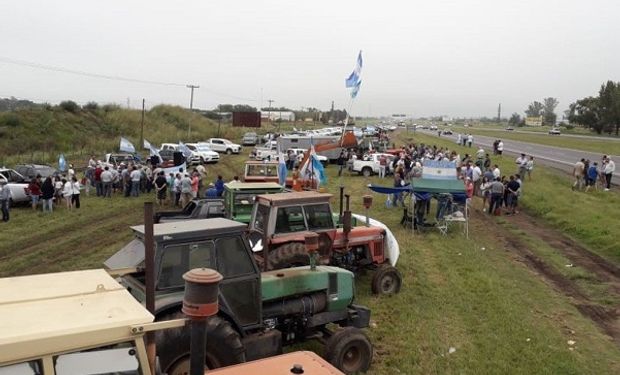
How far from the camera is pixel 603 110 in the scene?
7419 cm

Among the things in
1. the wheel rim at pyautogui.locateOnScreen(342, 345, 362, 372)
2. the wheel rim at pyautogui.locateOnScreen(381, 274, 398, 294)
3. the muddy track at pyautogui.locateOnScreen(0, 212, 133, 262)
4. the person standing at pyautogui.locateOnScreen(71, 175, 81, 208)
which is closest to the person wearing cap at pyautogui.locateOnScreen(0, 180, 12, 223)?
the muddy track at pyautogui.locateOnScreen(0, 212, 133, 262)

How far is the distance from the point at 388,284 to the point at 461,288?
5.64ft

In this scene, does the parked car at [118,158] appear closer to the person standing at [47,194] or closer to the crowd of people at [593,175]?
the person standing at [47,194]

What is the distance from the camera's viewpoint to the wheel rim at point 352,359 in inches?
284

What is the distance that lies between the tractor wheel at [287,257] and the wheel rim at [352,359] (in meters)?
2.20

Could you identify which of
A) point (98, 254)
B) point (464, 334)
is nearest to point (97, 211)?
point (98, 254)

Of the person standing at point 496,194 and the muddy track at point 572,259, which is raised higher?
the person standing at point 496,194

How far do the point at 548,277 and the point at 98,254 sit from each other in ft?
37.2

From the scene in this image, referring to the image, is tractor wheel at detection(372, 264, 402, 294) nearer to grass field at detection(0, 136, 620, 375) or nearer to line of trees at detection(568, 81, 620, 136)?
grass field at detection(0, 136, 620, 375)

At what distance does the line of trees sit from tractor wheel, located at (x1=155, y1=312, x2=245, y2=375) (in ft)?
253

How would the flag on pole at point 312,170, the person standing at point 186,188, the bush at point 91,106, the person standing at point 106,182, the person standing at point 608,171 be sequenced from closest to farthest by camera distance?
1. the flag on pole at point 312,170
2. the person standing at point 186,188
3. the person standing at point 106,182
4. the person standing at point 608,171
5. the bush at point 91,106

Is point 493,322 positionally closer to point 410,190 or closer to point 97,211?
point 410,190

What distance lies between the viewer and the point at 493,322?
9.17 m

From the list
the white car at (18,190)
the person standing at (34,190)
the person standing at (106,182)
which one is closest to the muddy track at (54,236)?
the person standing at (34,190)
